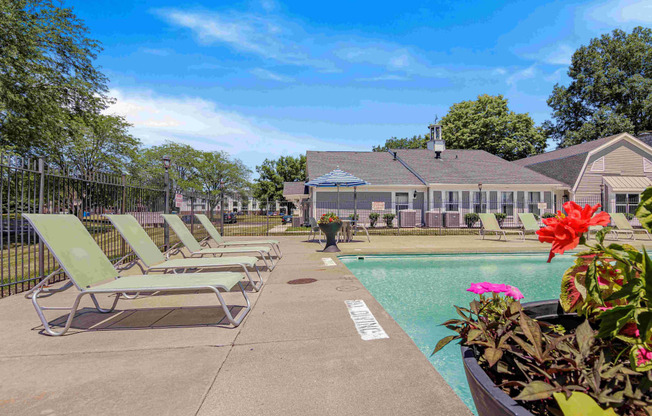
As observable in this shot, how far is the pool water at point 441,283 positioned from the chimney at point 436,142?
19.3 meters

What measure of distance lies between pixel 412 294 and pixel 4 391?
5.09 metres

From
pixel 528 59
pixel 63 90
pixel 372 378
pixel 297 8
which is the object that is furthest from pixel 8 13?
pixel 528 59

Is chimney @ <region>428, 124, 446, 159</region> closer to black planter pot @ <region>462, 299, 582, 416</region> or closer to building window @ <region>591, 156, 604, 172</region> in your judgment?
building window @ <region>591, 156, 604, 172</region>

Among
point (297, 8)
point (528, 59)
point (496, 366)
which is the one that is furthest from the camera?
point (528, 59)

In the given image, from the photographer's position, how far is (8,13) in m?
13.9

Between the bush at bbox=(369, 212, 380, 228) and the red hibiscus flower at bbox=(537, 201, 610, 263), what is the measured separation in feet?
65.3

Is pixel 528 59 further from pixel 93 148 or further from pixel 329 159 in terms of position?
pixel 93 148

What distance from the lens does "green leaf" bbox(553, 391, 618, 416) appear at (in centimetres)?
94

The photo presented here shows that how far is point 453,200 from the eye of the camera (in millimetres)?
23594

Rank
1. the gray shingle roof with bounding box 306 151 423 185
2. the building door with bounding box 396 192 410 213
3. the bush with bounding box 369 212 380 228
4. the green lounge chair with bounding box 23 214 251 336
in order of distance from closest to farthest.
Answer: the green lounge chair with bounding box 23 214 251 336 < the bush with bounding box 369 212 380 228 < the building door with bounding box 396 192 410 213 < the gray shingle roof with bounding box 306 151 423 185

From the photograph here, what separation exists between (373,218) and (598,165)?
663 inches

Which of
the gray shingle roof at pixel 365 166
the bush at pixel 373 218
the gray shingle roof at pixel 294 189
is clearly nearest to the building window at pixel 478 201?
the gray shingle roof at pixel 365 166

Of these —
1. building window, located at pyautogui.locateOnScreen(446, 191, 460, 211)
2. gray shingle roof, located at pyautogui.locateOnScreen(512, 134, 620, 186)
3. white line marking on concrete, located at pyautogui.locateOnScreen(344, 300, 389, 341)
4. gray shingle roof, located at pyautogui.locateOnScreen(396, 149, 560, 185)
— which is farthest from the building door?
white line marking on concrete, located at pyautogui.locateOnScreen(344, 300, 389, 341)

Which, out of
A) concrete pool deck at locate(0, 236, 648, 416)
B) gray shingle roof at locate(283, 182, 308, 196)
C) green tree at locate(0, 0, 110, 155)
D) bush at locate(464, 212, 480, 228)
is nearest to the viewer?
concrete pool deck at locate(0, 236, 648, 416)
